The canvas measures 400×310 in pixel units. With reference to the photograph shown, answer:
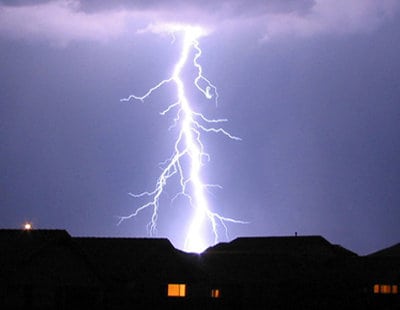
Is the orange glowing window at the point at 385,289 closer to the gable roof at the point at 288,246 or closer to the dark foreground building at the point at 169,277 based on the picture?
the dark foreground building at the point at 169,277

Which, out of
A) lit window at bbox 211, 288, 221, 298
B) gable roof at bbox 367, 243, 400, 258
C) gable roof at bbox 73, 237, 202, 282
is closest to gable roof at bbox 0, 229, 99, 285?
gable roof at bbox 73, 237, 202, 282

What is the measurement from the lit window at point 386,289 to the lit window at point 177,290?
10.8m

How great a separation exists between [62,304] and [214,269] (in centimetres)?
1123

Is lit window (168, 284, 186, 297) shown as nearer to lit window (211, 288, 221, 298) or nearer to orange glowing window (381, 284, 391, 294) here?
lit window (211, 288, 221, 298)

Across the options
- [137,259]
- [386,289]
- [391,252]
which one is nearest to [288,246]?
[391,252]

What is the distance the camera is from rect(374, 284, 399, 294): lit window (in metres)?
44.1

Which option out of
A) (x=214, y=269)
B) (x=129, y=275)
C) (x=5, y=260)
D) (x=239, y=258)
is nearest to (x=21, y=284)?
(x=5, y=260)

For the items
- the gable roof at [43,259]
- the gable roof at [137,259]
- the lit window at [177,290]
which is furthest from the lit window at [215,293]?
the gable roof at [43,259]

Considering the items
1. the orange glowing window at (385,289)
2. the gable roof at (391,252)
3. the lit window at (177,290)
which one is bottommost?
the lit window at (177,290)

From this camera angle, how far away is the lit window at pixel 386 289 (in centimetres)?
4412

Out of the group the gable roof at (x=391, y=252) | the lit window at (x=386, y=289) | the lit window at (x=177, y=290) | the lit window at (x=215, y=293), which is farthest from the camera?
the gable roof at (x=391, y=252)

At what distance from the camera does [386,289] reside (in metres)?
44.3

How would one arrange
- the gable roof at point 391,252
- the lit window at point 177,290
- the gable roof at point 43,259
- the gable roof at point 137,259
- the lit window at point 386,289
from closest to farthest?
the gable roof at point 43,259
the gable roof at point 137,259
the lit window at point 177,290
the lit window at point 386,289
the gable roof at point 391,252

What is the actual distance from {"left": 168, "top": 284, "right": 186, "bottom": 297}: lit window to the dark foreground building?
42mm
